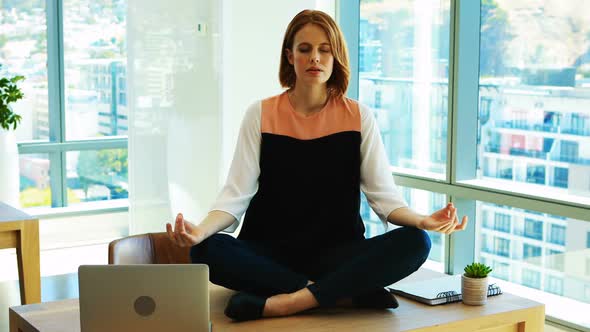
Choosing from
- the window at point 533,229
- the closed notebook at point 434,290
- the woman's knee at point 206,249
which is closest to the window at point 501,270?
the window at point 533,229

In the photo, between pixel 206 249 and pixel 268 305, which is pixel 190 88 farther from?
pixel 268 305

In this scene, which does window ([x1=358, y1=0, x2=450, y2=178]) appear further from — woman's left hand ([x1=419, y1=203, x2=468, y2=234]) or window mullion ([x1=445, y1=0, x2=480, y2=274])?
woman's left hand ([x1=419, y1=203, x2=468, y2=234])

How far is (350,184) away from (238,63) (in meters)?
2.30

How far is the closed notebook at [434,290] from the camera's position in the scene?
246cm

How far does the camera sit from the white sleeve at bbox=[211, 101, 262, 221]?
8.78 ft

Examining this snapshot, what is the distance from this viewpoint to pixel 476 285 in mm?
2428

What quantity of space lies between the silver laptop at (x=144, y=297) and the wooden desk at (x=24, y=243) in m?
1.31

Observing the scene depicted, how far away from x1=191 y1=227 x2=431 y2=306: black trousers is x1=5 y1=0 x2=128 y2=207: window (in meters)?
3.61

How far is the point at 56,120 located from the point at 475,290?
13.6 ft

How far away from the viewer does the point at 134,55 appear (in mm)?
4707

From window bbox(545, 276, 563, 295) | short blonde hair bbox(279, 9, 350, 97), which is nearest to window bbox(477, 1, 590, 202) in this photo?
window bbox(545, 276, 563, 295)

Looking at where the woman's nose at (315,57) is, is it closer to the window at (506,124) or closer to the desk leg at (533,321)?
the desk leg at (533,321)

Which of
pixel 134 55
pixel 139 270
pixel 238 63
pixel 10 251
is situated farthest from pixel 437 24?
pixel 10 251

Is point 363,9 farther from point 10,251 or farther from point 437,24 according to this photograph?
point 10,251
